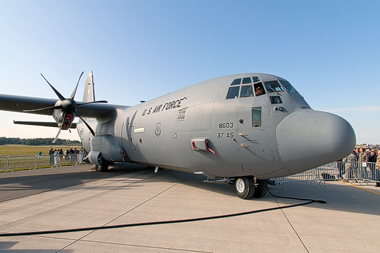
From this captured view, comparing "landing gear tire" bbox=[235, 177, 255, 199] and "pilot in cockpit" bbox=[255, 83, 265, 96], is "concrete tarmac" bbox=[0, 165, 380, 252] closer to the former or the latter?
"landing gear tire" bbox=[235, 177, 255, 199]

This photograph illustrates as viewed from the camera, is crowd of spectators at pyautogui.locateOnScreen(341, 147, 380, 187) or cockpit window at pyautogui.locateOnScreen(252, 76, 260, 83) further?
crowd of spectators at pyautogui.locateOnScreen(341, 147, 380, 187)

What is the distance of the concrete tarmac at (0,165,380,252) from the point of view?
13.8 feet

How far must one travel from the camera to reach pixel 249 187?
745 centimetres

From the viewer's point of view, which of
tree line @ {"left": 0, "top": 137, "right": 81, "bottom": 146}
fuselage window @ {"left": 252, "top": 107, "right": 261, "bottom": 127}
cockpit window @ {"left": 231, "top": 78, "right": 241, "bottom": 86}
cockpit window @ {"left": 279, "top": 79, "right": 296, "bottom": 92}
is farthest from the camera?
tree line @ {"left": 0, "top": 137, "right": 81, "bottom": 146}

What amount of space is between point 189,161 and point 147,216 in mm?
2882

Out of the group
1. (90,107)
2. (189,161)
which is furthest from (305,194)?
(90,107)

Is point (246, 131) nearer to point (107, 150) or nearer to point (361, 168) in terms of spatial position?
point (361, 168)

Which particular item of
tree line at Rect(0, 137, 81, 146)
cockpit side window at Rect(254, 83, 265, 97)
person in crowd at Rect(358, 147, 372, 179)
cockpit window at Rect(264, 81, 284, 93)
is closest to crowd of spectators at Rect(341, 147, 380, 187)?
person in crowd at Rect(358, 147, 372, 179)

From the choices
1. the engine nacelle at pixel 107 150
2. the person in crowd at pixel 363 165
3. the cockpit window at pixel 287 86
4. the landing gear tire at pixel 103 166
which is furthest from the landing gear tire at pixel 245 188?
the landing gear tire at pixel 103 166

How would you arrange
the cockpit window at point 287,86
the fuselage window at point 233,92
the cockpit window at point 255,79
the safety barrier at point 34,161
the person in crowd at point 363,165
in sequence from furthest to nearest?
the safety barrier at point 34,161
the person in crowd at point 363,165
the fuselage window at point 233,92
the cockpit window at point 255,79
the cockpit window at point 287,86

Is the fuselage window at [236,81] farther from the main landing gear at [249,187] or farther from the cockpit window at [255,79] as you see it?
the main landing gear at [249,187]

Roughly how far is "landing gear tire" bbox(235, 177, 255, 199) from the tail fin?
57.0ft

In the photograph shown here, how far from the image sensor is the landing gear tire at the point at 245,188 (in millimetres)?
7463

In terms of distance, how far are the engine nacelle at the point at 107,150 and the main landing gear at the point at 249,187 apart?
320 inches
